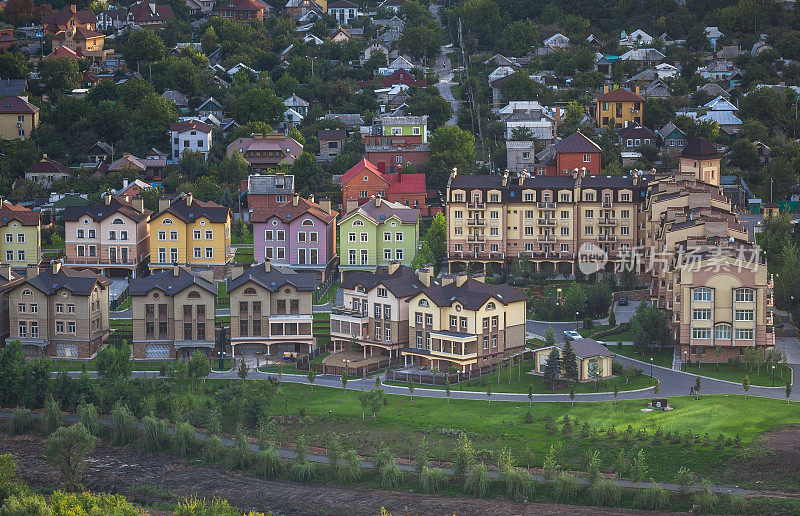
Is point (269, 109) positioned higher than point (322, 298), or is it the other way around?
point (269, 109)

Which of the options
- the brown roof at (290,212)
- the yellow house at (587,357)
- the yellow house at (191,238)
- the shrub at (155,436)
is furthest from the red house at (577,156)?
the shrub at (155,436)

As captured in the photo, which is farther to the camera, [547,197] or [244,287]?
[547,197]

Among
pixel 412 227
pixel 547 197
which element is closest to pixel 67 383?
pixel 412 227

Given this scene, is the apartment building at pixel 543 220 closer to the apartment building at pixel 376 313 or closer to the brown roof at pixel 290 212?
the brown roof at pixel 290 212

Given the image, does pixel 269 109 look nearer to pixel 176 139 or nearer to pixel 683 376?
pixel 176 139

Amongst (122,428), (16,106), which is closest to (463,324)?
(122,428)

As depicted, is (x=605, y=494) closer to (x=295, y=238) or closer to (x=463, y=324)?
(x=463, y=324)
